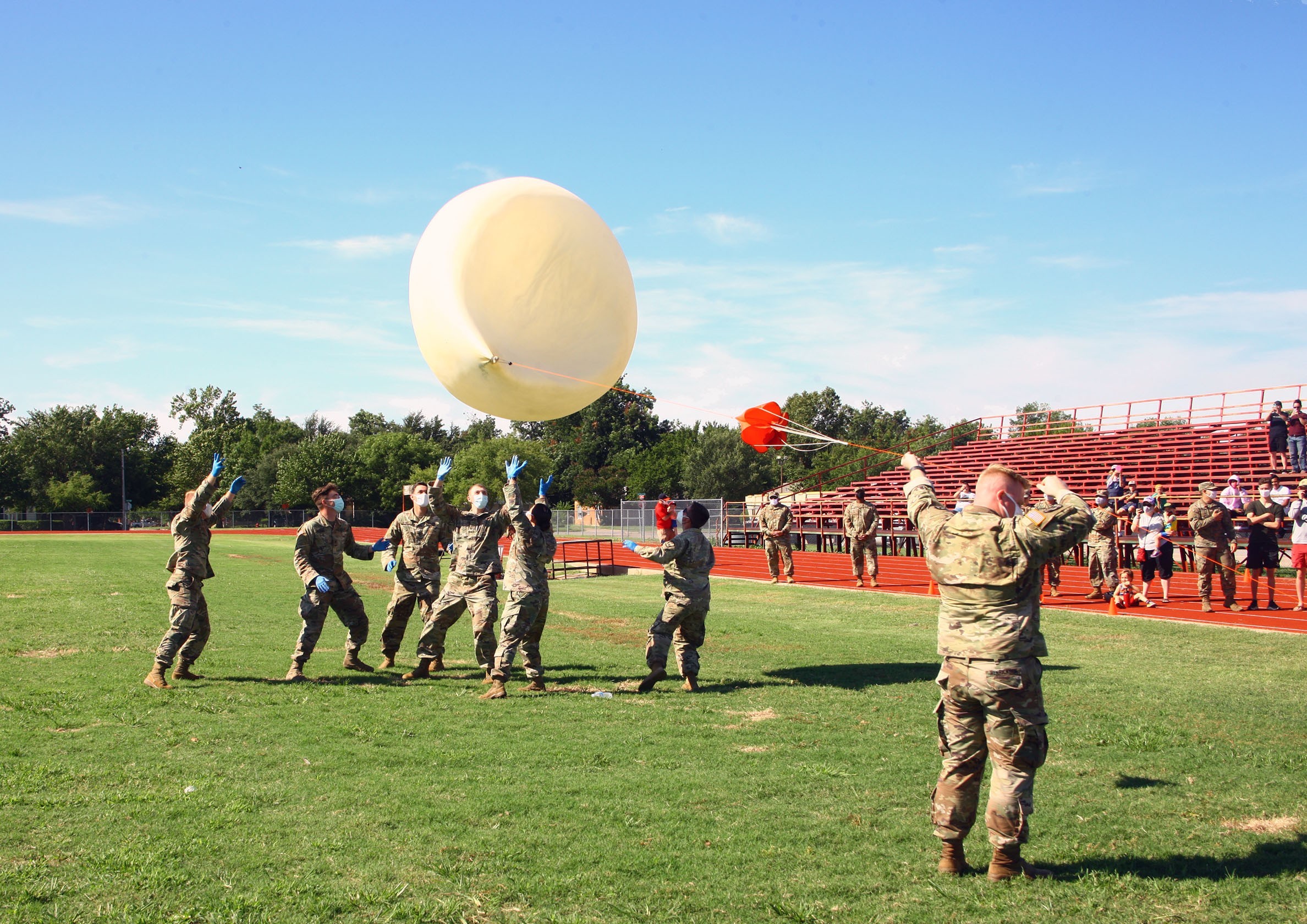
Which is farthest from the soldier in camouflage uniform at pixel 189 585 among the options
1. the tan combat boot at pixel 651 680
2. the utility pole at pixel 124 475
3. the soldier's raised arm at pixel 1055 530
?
the utility pole at pixel 124 475

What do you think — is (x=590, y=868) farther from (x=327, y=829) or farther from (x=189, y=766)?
(x=189, y=766)

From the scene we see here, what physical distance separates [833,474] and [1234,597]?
50393 mm

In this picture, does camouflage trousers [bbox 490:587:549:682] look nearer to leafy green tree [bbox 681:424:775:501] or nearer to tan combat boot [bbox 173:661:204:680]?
tan combat boot [bbox 173:661:204:680]

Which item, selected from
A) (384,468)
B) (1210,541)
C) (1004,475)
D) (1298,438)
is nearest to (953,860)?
(1004,475)

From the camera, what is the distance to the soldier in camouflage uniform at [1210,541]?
16.2 metres

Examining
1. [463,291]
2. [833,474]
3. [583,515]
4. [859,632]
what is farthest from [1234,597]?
[833,474]

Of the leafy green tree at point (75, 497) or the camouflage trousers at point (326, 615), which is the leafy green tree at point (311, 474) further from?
the camouflage trousers at point (326, 615)

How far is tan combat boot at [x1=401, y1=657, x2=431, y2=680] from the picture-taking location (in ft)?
34.7

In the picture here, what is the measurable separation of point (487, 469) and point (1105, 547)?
62.9 metres

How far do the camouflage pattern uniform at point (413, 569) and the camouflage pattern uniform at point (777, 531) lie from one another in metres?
12.4

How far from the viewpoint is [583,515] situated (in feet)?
175

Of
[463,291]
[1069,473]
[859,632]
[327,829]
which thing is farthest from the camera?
[1069,473]

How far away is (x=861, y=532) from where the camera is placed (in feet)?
70.4

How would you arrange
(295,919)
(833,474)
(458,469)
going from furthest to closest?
(458,469), (833,474), (295,919)
